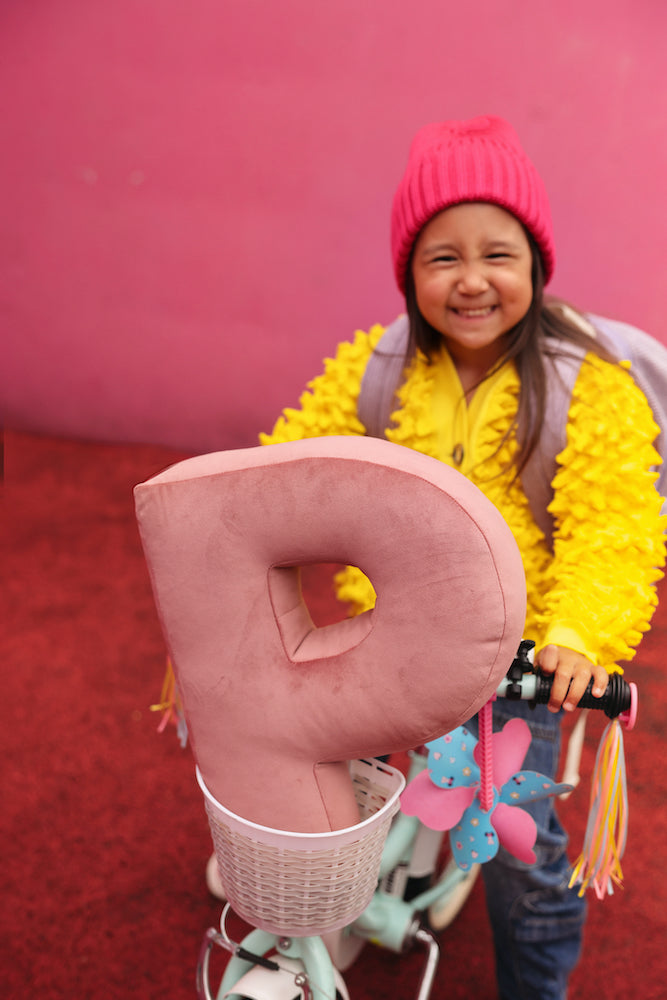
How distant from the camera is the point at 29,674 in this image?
201 cm

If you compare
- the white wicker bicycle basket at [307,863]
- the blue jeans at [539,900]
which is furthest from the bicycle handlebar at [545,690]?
the blue jeans at [539,900]

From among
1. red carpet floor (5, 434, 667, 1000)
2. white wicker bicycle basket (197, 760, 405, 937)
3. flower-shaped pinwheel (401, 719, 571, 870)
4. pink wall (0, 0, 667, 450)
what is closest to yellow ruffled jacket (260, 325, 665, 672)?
flower-shaped pinwheel (401, 719, 571, 870)

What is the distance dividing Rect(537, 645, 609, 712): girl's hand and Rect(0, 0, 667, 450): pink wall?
6.03 feet

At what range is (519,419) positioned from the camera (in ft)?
3.33

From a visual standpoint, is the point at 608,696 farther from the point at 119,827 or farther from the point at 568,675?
the point at 119,827

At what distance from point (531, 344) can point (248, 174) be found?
6.10ft

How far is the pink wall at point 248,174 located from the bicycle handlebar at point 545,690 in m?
1.88

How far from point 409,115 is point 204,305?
874 mm

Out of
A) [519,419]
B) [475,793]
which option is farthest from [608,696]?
[519,419]

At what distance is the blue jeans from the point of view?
1.04m

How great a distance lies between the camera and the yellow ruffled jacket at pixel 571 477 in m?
0.86

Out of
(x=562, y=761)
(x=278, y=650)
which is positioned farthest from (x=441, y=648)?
(x=562, y=761)

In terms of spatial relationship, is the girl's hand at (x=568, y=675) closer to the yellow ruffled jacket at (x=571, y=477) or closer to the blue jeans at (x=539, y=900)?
the yellow ruffled jacket at (x=571, y=477)

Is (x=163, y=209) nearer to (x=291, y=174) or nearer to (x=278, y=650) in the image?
(x=291, y=174)
